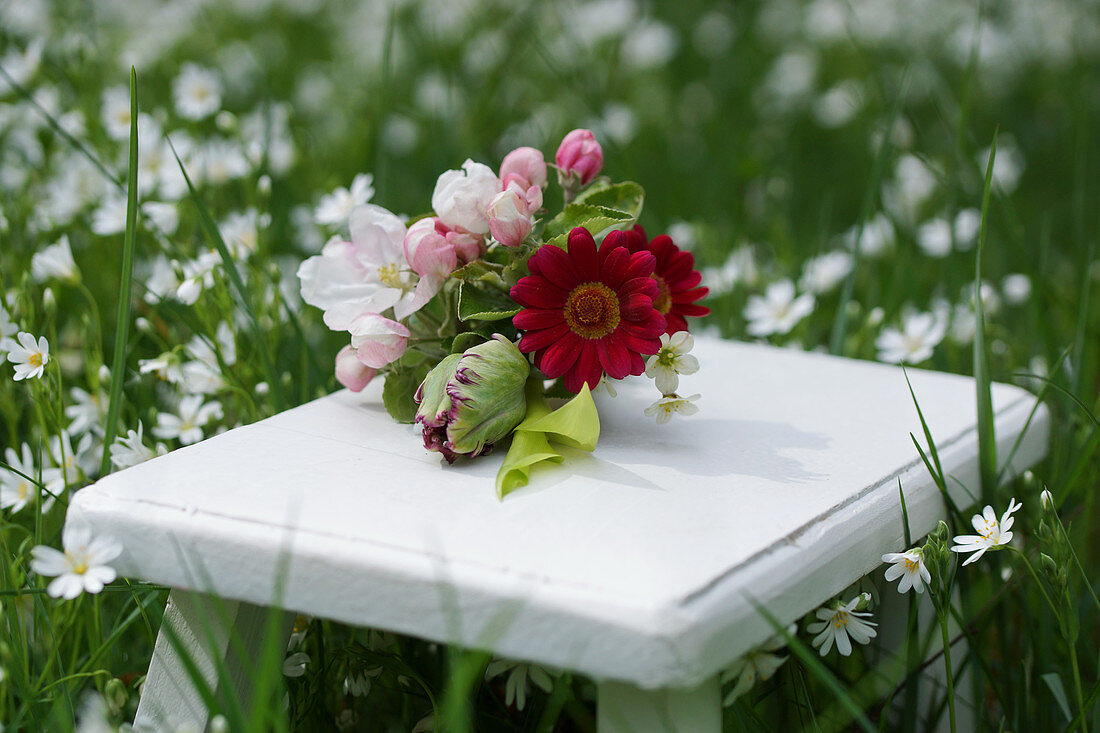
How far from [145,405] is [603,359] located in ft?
2.27

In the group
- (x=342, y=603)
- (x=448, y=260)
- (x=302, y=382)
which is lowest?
(x=302, y=382)

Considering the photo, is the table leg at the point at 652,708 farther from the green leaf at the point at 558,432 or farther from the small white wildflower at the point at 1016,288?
the small white wildflower at the point at 1016,288

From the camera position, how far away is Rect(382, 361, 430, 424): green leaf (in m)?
0.87

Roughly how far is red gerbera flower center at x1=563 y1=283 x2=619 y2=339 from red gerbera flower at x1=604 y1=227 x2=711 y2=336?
62 millimetres

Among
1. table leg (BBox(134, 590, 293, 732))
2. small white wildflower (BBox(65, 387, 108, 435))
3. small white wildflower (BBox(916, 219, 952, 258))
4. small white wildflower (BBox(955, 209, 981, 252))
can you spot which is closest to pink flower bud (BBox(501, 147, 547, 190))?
table leg (BBox(134, 590, 293, 732))

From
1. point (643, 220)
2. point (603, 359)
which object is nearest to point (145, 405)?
point (603, 359)

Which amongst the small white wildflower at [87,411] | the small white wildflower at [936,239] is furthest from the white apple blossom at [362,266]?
the small white wildflower at [936,239]

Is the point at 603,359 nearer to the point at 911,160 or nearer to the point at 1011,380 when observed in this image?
the point at 1011,380

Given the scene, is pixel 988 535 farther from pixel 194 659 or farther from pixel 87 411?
pixel 87 411

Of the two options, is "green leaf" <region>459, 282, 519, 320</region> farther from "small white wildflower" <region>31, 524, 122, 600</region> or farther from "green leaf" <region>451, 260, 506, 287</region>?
"small white wildflower" <region>31, 524, 122, 600</region>

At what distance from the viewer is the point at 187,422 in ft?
3.64

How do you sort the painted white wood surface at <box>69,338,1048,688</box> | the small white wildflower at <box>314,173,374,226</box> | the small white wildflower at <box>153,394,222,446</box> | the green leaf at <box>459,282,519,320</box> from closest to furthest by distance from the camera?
the painted white wood surface at <box>69,338,1048,688</box> → the green leaf at <box>459,282,519,320</box> → the small white wildflower at <box>153,394,222,446</box> → the small white wildflower at <box>314,173,374,226</box>

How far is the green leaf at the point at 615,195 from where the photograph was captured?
95 cm

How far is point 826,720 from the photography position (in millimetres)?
863
